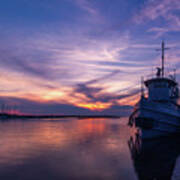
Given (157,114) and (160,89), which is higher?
(160,89)

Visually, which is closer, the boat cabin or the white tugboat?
the white tugboat

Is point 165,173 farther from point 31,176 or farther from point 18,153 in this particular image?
point 18,153

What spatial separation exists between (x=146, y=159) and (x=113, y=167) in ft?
11.5

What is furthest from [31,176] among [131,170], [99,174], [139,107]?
[139,107]

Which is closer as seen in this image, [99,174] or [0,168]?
[99,174]

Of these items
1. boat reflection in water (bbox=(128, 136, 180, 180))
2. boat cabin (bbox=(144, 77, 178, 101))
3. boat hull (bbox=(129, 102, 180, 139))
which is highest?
boat cabin (bbox=(144, 77, 178, 101))

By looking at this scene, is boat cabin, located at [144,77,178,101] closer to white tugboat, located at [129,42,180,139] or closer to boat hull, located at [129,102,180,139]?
white tugboat, located at [129,42,180,139]

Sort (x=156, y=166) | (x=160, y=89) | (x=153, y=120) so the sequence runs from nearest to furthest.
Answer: (x=156, y=166)
(x=153, y=120)
(x=160, y=89)

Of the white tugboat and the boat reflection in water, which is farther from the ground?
the white tugboat

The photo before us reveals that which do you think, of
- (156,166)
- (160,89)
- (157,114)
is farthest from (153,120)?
(156,166)

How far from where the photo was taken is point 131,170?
11984 mm

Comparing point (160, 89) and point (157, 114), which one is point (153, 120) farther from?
point (160, 89)

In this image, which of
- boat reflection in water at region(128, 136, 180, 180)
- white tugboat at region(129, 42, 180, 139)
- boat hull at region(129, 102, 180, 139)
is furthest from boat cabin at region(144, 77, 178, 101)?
boat reflection in water at region(128, 136, 180, 180)

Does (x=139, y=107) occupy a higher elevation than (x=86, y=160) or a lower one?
higher
